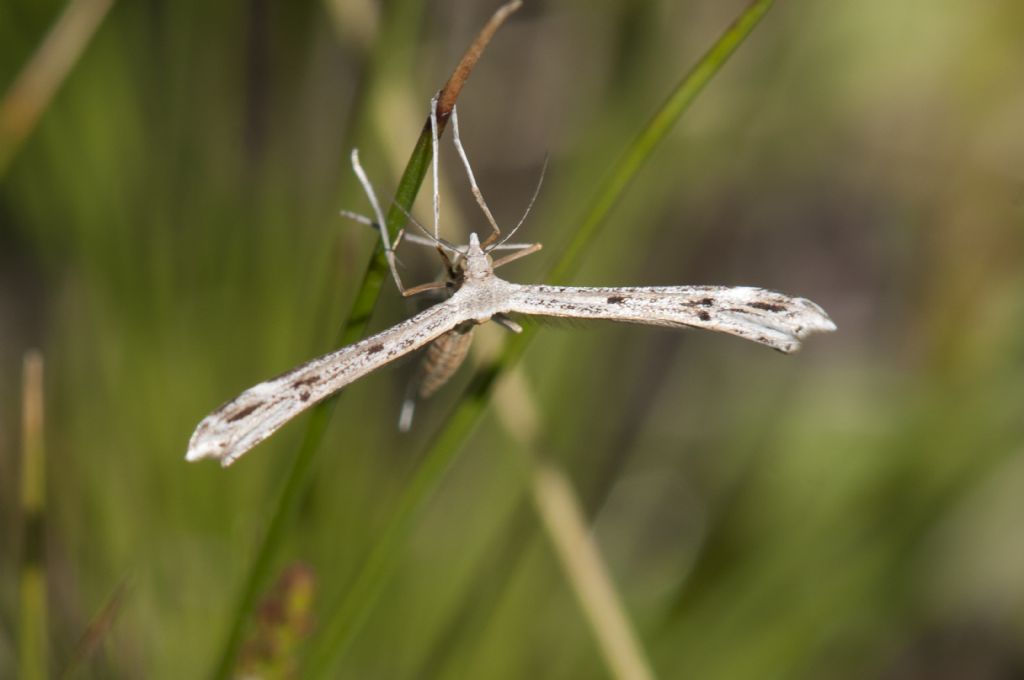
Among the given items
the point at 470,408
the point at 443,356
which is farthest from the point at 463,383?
the point at 470,408

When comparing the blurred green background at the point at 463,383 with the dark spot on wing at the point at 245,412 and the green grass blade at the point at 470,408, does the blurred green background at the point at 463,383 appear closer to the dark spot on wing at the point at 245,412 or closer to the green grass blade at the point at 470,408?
the green grass blade at the point at 470,408

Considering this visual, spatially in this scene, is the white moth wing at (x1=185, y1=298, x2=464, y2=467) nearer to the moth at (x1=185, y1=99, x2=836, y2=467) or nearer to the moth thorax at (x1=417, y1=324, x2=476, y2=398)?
the moth at (x1=185, y1=99, x2=836, y2=467)

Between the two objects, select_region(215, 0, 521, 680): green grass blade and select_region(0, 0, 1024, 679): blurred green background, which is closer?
select_region(215, 0, 521, 680): green grass blade

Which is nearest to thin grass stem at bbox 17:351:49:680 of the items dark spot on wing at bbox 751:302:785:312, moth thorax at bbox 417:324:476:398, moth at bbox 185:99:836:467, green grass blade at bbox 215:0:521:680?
green grass blade at bbox 215:0:521:680

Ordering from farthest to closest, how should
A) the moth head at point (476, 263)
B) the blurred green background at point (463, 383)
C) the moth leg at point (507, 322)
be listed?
the blurred green background at point (463, 383), the moth head at point (476, 263), the moth leg at point (507, 322)

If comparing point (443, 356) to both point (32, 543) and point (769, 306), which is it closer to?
point (769, 306)

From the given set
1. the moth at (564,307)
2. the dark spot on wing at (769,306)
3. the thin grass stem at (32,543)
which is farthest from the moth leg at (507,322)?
the thin grass stem at (32,543)
